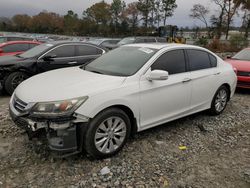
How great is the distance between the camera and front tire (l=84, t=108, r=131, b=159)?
10.3 ft

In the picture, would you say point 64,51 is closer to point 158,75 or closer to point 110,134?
point 158,75

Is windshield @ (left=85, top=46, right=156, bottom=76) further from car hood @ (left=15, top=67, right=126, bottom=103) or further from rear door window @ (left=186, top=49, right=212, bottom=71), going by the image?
rear door window @ (left=186, top=49, right=212, bottom=71)

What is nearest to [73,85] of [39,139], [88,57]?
[39,139]

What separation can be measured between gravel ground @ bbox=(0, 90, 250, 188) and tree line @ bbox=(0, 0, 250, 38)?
1443 inches

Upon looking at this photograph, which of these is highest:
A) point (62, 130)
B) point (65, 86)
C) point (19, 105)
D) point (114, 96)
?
point (65, 86)

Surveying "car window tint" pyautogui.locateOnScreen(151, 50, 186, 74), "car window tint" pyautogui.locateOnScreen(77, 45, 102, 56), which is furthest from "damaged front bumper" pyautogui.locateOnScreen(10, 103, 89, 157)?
"car window tint" pyautogui.locateOnScreen(77, 45, 102, 56)

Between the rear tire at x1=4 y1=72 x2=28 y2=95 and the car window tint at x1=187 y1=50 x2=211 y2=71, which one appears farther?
the rear tire at x1=4 y1=72 x2=28 y2=95

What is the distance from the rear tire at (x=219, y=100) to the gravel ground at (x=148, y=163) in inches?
27.0

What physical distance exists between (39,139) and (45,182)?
90cm

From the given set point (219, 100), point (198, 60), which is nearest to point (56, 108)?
point (198, 60)

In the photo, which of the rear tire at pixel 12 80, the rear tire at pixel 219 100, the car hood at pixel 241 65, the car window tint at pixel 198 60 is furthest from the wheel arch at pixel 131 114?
the car hood at pixel 241 65

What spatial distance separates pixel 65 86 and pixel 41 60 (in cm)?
375

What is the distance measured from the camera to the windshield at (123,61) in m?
3.81

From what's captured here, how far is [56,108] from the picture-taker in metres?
2.98
